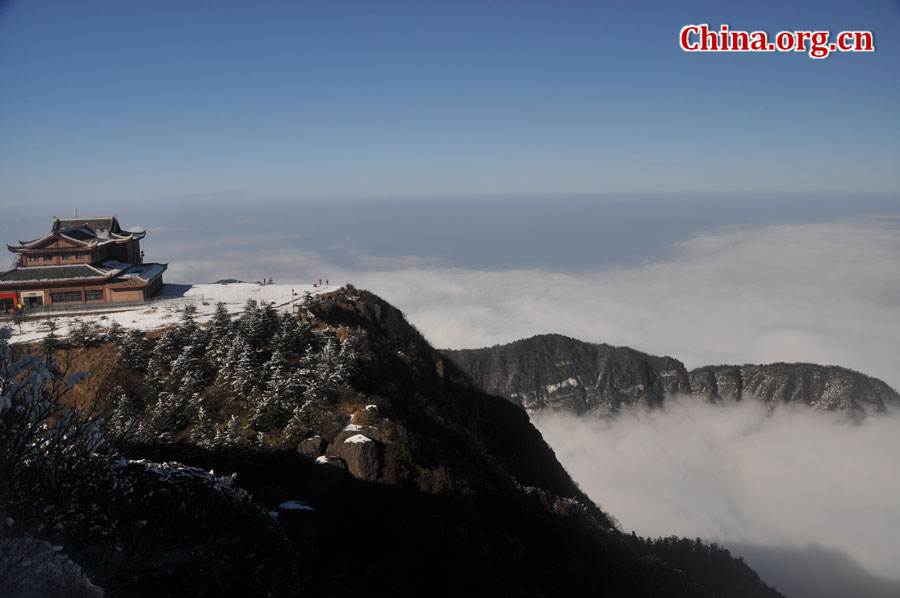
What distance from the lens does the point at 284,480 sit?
17344 millimetres

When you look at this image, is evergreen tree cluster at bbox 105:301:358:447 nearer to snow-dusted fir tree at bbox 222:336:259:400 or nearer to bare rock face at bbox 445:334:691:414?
snow-dusted fir tree at bbox 222:336:259:400

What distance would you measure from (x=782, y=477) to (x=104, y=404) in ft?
302

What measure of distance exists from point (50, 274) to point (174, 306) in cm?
857

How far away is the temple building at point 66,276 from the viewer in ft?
107

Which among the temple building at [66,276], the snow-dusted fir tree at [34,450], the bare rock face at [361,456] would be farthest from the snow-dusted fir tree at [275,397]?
the temple building at [66,276]

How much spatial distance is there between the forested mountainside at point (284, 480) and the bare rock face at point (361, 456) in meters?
0.05

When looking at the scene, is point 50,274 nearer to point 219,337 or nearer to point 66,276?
point 66,276

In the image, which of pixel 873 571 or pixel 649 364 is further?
pixel 649 364

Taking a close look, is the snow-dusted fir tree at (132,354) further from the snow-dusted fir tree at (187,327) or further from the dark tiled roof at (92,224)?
the dark tiled roof at (92,224)

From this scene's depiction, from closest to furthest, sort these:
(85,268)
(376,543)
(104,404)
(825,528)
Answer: (376,543), (104,404), (85,268), (825,528)

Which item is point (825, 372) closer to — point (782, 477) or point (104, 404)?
point (782, 477)

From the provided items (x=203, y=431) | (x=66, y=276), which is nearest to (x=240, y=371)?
(x=203, y=431)

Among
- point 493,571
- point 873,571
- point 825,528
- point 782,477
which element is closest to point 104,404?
point 493,571

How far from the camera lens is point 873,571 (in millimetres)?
54812
